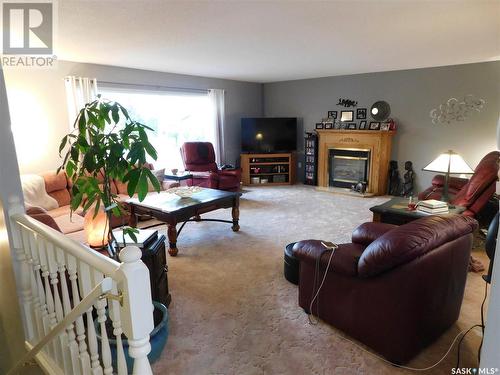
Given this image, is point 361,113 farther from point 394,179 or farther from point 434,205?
point 434,205

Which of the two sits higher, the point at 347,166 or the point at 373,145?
the point at 373,145

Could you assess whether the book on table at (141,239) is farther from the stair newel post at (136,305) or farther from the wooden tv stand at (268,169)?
the wooden tv stand at (268,169)

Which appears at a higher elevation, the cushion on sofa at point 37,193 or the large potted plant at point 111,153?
the large potted plant at point 111,153

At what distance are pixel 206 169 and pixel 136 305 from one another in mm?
5170

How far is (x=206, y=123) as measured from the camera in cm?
690

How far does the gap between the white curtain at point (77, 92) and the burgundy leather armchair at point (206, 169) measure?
1.87 metres

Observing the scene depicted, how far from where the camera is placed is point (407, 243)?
5.63 feet

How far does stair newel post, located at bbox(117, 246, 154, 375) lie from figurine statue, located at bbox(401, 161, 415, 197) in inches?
227

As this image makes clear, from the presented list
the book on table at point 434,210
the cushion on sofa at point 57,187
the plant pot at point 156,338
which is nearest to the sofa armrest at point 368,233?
the book on table at point 434,210

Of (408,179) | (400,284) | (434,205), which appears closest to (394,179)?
(408,179)

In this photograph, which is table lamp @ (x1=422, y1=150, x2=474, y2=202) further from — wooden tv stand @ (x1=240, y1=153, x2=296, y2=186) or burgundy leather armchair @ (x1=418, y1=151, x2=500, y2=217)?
wooden tv stand @ (x1=240, y1=153, x2=296, y2=186)

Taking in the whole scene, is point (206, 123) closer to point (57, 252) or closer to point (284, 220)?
point (284, 220)

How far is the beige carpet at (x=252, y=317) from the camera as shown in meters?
1.95

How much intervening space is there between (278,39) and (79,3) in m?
1.95
